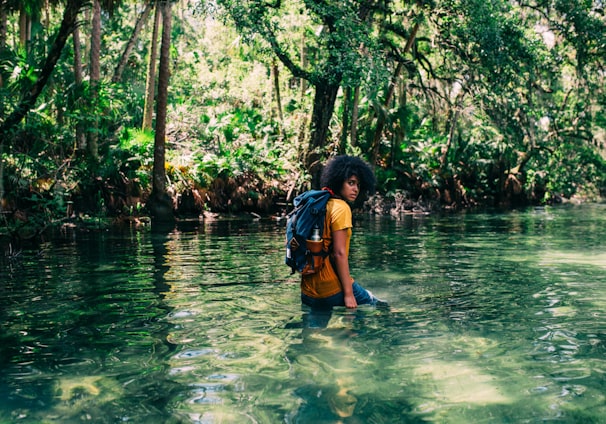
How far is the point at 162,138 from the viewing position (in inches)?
771

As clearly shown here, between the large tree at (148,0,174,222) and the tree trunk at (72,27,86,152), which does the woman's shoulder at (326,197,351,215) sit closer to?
the large tree at (148,0,174,222)

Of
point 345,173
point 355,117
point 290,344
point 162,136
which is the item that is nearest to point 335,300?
point 290,344

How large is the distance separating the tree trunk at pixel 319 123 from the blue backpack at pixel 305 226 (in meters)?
16.7

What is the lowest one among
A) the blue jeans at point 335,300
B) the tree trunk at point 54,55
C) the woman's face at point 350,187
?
the blue jeans at point 335,300

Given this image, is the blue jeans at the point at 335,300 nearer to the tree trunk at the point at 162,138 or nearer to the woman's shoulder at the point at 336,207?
the woman's shoulder at the point at 336,207

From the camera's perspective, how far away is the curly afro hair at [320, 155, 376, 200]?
20.0 ft

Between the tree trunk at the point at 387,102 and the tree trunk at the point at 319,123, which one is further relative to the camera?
the tree trunk at the point at 387,102

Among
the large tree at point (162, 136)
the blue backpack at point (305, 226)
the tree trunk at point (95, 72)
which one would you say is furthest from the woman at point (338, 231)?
Answer: the tree trunk at point (95, 72)

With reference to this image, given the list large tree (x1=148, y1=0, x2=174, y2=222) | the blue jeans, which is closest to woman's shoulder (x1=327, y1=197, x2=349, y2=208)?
the blue jeans

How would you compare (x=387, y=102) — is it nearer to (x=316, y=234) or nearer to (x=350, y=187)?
(x=350, y=187)

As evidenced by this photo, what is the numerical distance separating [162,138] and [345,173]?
14.3 metres

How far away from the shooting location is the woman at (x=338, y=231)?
6035mm

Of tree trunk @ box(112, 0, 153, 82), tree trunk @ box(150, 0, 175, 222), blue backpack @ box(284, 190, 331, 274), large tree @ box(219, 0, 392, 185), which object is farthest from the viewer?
tree trunk @ box(112, 0, 153, 82)

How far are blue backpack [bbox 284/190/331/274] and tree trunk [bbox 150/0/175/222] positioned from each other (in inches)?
543
